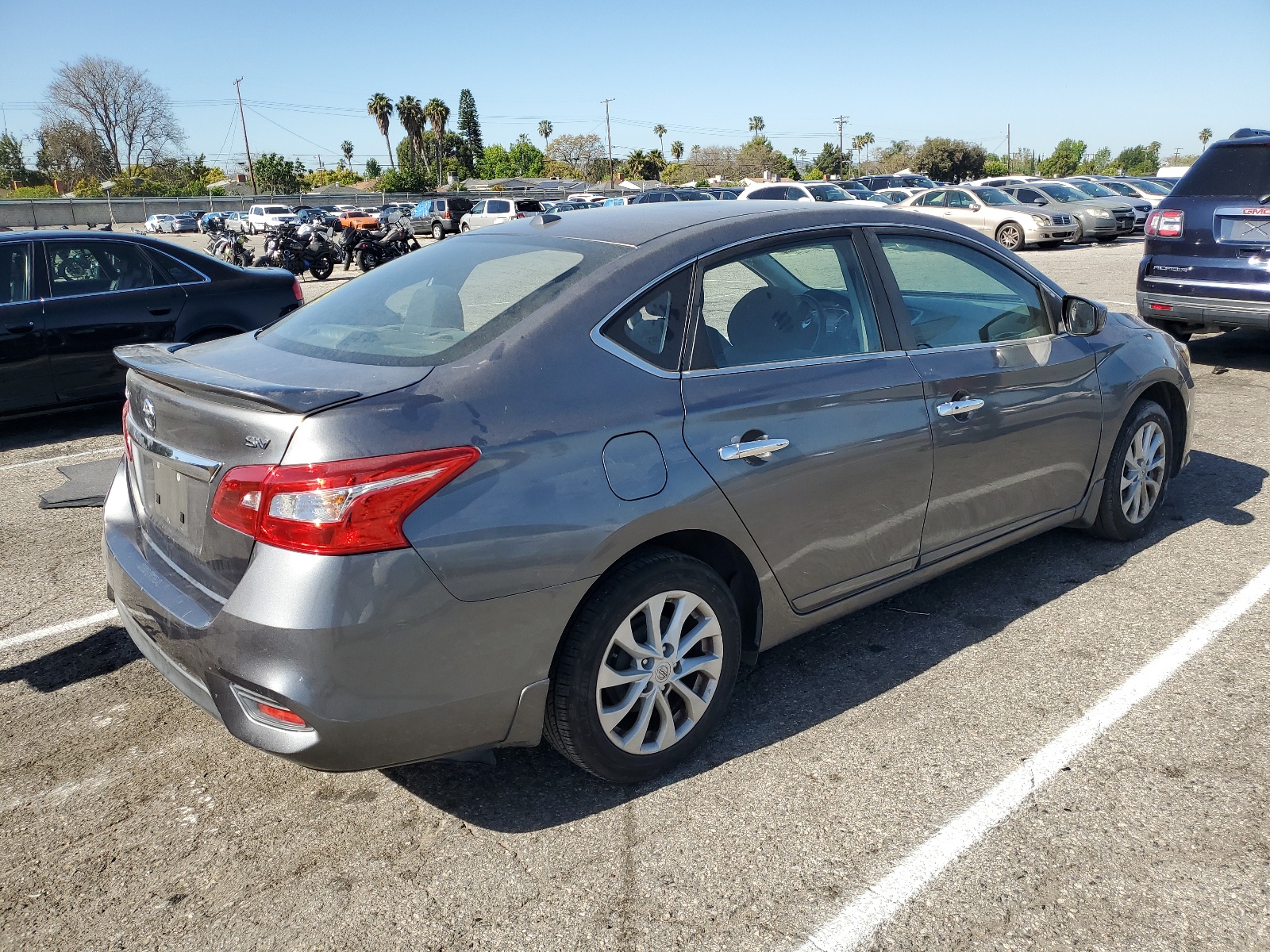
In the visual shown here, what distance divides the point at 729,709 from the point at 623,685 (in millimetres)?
667

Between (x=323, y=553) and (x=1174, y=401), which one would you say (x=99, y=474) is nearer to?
(x=323, y=553)

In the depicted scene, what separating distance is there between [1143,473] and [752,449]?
8.51ft

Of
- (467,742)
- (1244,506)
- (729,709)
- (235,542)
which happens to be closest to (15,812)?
(235,542)

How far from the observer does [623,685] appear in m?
2.81

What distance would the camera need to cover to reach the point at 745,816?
2764 mm

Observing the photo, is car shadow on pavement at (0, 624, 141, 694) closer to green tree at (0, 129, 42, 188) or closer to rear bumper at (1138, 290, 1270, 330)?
rear bumper at (1138, 290, 1270, 330)

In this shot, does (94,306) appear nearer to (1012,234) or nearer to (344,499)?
(344,499)

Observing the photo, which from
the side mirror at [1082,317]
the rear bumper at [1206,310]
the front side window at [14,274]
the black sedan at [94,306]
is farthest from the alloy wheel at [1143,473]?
the front side window at [14,274]

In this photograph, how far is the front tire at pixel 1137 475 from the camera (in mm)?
4449

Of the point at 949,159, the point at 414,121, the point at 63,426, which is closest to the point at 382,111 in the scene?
the point at 414,121

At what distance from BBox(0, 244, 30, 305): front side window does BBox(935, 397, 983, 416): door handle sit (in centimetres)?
649

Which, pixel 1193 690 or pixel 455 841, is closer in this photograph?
pixel 455 841

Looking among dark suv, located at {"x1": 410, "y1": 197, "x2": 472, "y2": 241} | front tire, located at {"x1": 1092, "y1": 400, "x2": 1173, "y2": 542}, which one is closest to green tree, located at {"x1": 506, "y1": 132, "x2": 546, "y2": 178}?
dark suv, located at {"x1": 410, "y1": 197, "x2": 472, "y2": 241}

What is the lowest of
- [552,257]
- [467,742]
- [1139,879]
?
[1139,879]
